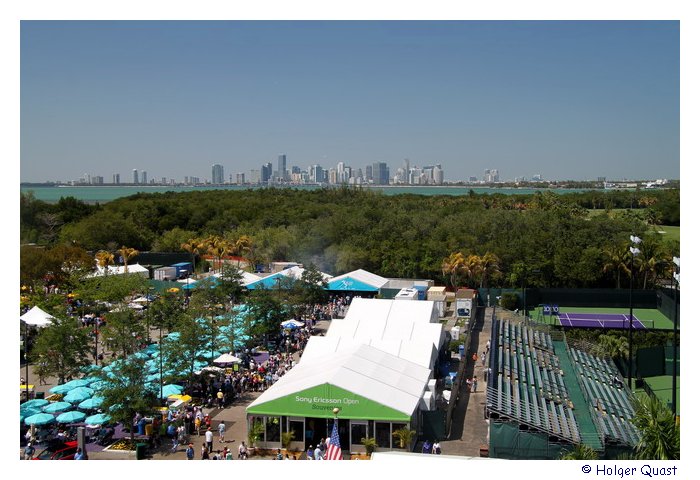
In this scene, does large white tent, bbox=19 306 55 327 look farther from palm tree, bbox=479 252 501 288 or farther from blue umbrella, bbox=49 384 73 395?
palm tree, bbox=479 252 501 288

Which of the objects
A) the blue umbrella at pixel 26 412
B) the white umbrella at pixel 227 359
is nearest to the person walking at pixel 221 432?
the blue umbrella at pixel 26 412

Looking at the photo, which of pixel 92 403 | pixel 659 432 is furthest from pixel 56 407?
pixel 659 432

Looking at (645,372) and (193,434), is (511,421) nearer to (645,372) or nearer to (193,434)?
(193,434)

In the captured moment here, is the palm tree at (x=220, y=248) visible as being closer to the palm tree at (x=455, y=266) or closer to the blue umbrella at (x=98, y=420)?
the palm tree at (x=455, y=266)

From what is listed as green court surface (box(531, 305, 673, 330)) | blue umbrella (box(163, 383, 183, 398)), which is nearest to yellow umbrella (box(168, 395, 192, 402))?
blue umbrella (box(163, 383, 183, 398))

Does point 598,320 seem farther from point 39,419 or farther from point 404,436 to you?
point 39,419
